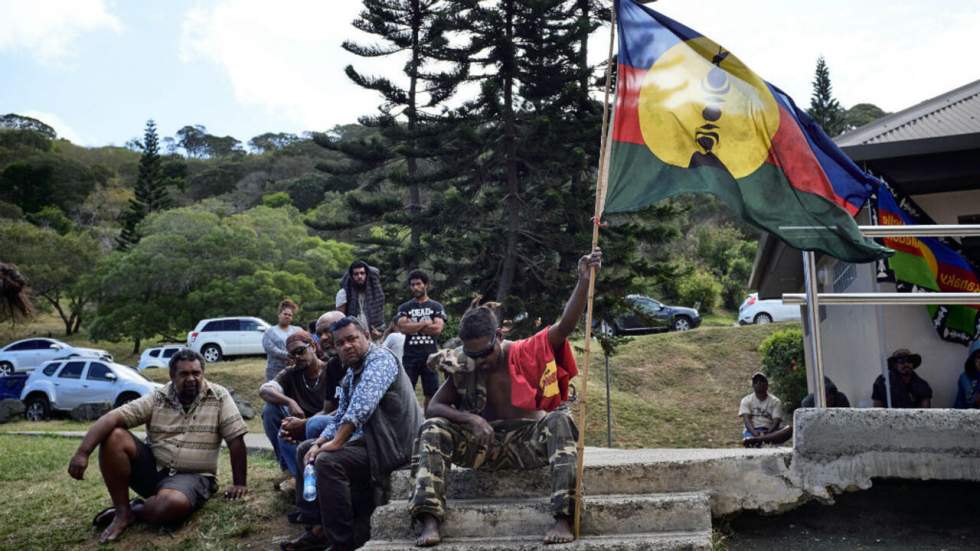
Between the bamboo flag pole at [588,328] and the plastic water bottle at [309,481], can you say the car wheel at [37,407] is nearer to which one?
the plastic water bottle at [309,481]

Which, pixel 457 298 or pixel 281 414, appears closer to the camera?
pixel 281 414

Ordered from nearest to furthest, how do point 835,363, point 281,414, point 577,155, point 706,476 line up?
point 706,476, point 281,414, point 835,363, point 577,155

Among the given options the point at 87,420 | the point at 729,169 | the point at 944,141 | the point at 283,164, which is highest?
the point at 283,164

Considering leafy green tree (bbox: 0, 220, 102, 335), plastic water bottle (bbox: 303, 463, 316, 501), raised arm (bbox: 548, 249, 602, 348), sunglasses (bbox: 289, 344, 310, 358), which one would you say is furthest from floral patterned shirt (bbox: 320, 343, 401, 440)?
leafy green tree (bbox: 0, 220, 102, 335)

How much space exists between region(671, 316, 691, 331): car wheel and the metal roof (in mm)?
22658

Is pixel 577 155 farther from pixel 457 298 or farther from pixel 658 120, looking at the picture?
pixel 658 120

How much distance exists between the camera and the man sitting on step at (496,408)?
199 inches

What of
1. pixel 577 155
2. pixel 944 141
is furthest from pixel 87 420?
pixel 944 141

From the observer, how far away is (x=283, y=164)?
262 ft

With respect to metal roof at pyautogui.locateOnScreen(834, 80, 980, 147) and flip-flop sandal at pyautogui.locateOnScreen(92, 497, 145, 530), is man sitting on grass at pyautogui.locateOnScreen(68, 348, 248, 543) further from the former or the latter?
metal roof at pyautogui.locateOnScreen(834, 80, 980, 147)

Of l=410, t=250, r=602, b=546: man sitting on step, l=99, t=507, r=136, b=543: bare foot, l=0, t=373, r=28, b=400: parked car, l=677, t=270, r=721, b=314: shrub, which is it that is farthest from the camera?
l=677, t=270, r=721, b=314: shrub

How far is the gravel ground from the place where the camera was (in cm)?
516

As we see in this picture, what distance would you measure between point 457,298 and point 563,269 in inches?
97.3

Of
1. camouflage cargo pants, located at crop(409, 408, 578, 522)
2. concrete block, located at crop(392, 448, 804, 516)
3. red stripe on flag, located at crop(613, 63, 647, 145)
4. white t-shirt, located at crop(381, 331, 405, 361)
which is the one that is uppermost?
red stripe on flag, located at crop(613, 63, 647, 145)
